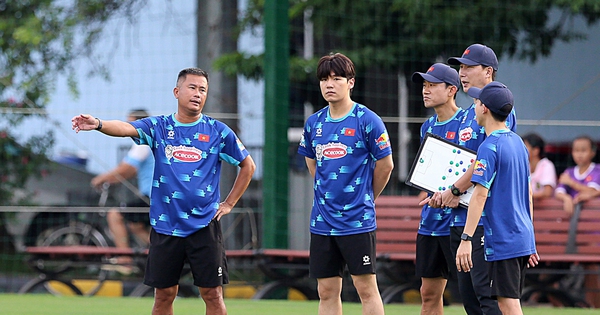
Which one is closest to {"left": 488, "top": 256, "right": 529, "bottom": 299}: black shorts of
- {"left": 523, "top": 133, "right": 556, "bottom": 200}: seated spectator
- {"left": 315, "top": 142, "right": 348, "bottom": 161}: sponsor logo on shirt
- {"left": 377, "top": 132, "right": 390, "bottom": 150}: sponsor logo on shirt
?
{"left": 377, "top": 132, "right": 390, "bottom": 150}: sponsor logo on shirt

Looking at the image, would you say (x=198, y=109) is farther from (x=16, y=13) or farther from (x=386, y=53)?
(x=16, y=13)

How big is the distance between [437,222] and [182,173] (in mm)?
1618

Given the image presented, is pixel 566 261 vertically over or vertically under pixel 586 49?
under

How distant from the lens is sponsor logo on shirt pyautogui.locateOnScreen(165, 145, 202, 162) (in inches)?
234

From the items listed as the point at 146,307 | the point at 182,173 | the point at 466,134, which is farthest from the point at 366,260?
the point at 146,307

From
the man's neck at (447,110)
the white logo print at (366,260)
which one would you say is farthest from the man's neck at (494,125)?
the white logo print at (366,260)

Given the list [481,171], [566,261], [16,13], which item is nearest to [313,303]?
[566,261]

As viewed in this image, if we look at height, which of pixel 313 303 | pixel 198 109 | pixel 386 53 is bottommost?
pixel 313 303

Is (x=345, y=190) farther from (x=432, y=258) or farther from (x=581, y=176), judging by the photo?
(x=581, y=176)

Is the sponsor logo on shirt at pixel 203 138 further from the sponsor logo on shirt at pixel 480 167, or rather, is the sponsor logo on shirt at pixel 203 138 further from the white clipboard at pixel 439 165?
the sponsor logo on shirt at pixel 480 167

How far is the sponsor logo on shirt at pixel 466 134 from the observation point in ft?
19.0

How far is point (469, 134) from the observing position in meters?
5.80

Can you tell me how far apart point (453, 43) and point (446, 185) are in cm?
515

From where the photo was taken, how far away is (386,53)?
417 inches
